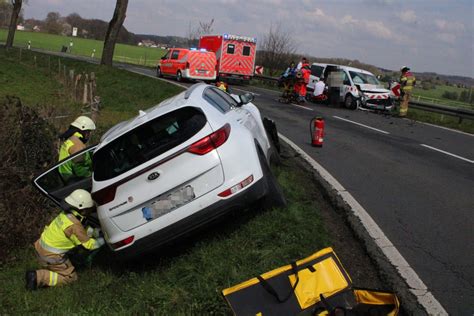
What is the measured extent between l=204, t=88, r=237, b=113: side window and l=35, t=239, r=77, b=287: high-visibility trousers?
7.56 feet

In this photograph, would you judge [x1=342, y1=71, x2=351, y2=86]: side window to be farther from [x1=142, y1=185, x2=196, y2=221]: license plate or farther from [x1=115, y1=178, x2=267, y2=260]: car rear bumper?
[x1=142, y1=185, x2=196, y2=221]: license plate

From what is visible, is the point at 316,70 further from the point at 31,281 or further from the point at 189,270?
the point at 31,281

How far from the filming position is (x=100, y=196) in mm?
4477

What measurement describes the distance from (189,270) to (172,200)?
70 centimetres

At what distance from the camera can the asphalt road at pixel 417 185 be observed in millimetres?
4285

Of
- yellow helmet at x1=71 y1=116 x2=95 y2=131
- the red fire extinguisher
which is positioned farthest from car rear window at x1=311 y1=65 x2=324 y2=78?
yellow helmet at x1=71 y1=116 x2=95 y2=131

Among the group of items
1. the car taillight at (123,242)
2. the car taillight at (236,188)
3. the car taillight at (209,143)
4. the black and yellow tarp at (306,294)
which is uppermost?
the car taillight at (209,143)

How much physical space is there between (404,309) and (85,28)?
111288 millimetres

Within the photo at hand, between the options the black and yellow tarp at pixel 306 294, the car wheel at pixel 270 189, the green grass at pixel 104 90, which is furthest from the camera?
the green grass at pixel 104 90

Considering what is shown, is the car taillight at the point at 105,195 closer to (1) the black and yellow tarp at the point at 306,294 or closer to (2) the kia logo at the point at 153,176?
(2) the kia logo at the point at 153,176

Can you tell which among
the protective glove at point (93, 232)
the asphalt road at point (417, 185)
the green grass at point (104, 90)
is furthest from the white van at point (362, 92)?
the protective glove at point (93, 232)

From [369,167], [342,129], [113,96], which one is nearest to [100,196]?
[369,167]

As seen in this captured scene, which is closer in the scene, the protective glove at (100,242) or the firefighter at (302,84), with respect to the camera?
the protective glove at (100,242)

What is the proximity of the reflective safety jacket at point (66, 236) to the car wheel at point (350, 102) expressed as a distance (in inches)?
582
